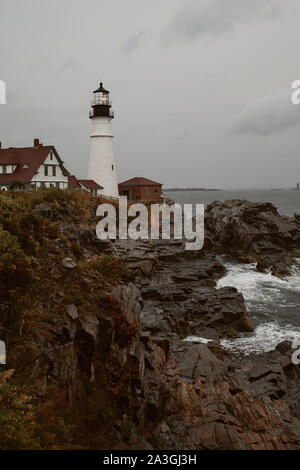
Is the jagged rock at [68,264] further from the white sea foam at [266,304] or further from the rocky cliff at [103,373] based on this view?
the white sea foam at [266,304]

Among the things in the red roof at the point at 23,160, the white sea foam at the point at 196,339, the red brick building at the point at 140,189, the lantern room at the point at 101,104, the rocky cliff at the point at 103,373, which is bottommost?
the white sea foam at the point at 196,339

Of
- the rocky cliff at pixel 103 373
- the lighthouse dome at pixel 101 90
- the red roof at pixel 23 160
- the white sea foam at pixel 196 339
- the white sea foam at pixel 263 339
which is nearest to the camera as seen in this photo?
the rocky cliff at pixel 103 373

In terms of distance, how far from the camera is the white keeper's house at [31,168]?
42.2 metres

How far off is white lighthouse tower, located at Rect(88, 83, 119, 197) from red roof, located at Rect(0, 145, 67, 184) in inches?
197

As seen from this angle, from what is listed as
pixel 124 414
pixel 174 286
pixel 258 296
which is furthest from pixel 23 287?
pixel 258 296

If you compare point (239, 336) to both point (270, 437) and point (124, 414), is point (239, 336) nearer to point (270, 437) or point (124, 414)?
point (270, 437)

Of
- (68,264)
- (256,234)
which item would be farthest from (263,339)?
(256,234)

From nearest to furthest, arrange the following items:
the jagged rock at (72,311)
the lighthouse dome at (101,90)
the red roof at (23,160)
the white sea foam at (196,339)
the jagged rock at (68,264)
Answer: the jagged rock at (72,311) → the jagged rock at (68,264) → the white sea foam at (196,339) → the red roof at (23,160) → the lighthouse dome at (101,90)

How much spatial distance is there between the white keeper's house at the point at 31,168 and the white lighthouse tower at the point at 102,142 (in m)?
4.79

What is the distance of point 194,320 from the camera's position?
25609 mm

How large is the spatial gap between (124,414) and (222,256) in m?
33.7

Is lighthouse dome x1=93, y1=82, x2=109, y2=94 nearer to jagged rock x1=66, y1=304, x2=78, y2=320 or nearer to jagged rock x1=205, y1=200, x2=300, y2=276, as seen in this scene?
jagged rock x1=205, y1=200, x2=300, y2=276

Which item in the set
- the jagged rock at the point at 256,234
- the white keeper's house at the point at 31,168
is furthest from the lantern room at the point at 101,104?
the jagged rock at the point at 256,234

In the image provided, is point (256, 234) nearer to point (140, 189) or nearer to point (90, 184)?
point (140, 189)
